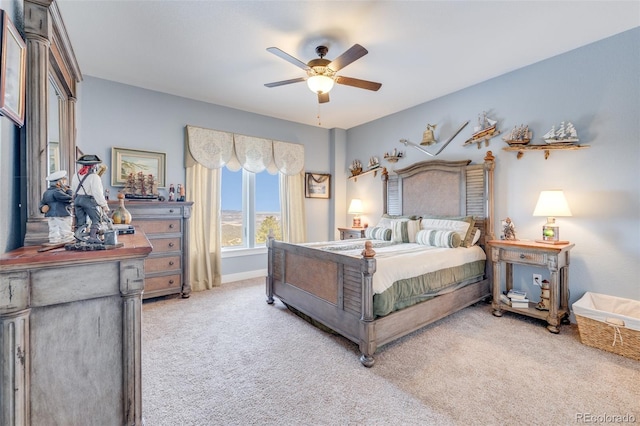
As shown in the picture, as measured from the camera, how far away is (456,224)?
3.43 metres

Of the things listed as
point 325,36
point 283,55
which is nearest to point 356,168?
point 325,36

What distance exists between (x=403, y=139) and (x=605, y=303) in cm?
309

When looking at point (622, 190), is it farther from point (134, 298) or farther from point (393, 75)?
point (134, 298)

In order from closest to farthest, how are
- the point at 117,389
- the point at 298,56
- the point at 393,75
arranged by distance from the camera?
Result: the point at 117,389 < the point at 298,56 < the point at 393,75

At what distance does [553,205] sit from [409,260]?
62.0 inches

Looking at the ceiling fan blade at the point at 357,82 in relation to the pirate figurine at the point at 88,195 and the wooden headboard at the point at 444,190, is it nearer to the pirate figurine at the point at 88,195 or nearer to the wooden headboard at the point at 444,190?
the wooden headboard at the point at 444,190

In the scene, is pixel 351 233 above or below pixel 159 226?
below

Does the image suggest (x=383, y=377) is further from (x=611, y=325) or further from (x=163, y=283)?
(x=163, y=283)

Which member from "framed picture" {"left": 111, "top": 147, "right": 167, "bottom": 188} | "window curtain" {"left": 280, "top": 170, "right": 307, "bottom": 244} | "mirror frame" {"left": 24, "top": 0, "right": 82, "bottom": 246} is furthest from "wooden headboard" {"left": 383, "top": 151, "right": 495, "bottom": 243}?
"mirror frame" {"left": 24, "top": 0, "right": 82, "bottom": 246}

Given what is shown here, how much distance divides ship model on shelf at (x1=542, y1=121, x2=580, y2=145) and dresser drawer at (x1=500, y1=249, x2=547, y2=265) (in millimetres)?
1175

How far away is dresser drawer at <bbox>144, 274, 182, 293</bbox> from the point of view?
11.1ft

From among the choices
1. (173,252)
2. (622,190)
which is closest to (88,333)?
(173,252)

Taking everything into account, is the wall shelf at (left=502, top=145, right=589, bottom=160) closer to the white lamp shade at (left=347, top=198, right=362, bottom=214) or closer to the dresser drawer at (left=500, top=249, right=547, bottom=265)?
the dresser drawer at (left=500, top=249, right=547, bottom=265)

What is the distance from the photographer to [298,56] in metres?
2.85
